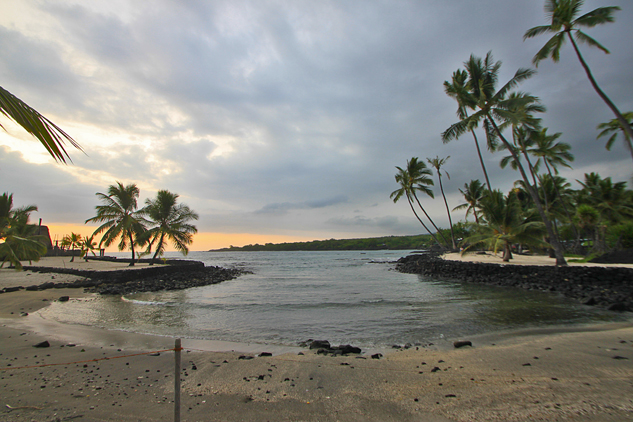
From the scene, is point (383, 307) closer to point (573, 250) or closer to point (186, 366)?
point (186, 366)

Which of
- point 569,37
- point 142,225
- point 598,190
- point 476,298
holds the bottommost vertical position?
point 476,298

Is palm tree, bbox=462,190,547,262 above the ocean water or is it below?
above

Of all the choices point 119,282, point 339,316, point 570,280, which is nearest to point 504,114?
point 570,280

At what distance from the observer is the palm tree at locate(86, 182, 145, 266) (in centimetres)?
2455

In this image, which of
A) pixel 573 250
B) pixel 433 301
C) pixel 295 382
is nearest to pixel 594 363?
pixel 295 382

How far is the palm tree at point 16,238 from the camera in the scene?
1655cm

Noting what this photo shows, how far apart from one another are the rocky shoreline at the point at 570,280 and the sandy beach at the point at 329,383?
5.47 meters

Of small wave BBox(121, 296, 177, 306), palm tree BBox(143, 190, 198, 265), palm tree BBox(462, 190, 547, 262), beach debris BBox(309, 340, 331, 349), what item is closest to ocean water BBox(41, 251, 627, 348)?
small wave BBox(121, 296, 177, 306)

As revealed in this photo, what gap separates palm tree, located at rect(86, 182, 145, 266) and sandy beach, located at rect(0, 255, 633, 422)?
21.2m

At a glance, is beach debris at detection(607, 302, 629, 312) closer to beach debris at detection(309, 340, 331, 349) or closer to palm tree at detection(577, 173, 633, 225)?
beach debris at detection(309, 340, 331, 349)

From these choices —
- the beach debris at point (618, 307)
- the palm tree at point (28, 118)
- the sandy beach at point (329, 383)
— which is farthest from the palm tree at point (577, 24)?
the palm tree at point (28, 118)

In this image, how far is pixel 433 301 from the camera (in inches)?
477

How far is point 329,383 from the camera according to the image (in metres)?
4.14

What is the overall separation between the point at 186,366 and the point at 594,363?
21.3ft
